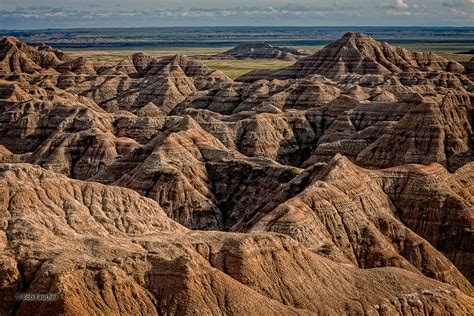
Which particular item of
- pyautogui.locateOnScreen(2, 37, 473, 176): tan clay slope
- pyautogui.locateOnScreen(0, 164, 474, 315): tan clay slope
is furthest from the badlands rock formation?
pyautogui.locateOnScreen(2, 37, 473, 176): tan clay slope

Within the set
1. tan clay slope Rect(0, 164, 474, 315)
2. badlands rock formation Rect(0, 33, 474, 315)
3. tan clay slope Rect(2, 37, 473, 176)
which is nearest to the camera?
tan clay slope Rect(0, 164, 474, 315)

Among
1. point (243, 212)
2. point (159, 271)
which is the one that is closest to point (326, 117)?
point (243, 212)

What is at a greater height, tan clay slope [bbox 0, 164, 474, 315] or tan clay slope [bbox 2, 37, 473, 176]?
tan clay slope [bbox 0, 164, 474, 315]

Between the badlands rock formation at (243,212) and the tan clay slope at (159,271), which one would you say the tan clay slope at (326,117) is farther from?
the tan clay slope at (159,271)

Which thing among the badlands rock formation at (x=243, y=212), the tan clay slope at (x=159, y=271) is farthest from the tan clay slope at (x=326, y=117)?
the tan clay slope at (x=159, y=271)

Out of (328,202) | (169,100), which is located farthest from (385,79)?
(328,202)

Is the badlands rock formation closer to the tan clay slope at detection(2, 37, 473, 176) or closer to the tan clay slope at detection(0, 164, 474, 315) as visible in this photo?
the tan clay slope at detection(0, 164, 474, 315)
